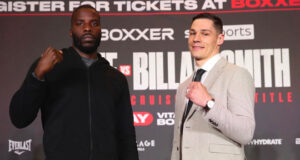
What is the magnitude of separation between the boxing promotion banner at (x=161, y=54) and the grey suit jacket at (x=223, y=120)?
49.4 inches

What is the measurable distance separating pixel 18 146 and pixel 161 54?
4.75ft

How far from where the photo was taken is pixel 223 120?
197 centimetres

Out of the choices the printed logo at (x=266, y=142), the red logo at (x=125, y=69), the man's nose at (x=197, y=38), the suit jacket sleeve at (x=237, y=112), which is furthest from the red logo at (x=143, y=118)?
the suit jacket sleeve at (x=237, y=112)

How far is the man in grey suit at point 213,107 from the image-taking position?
1987 mm

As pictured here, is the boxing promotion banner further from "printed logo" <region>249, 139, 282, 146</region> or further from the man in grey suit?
the man in grey suit

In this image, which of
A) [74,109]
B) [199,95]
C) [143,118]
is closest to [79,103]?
[74,109]

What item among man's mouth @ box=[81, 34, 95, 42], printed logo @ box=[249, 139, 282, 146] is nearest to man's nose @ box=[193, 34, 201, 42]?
man's mouth @ box=[81, 34, 95, 42]

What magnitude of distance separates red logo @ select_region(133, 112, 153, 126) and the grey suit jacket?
4.03 ft

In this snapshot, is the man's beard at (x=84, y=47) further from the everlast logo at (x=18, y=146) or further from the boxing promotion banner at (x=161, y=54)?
the everlast logo at (x=18, y=146)

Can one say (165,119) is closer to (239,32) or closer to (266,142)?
(266,142)

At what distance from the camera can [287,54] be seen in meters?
3.50

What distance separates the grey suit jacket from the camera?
6.54ft

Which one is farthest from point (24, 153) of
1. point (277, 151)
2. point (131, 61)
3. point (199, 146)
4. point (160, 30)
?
point (277, 151)

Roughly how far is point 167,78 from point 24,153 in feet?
4.50
